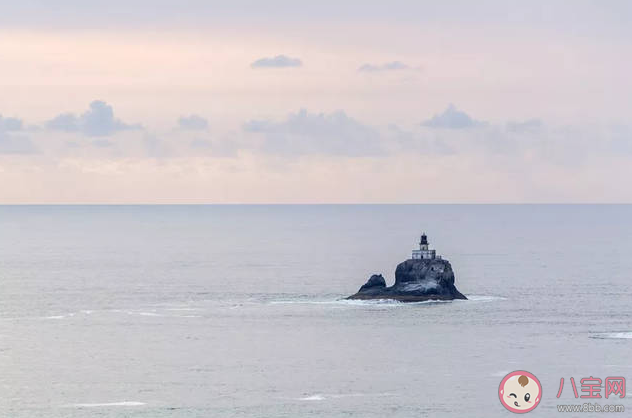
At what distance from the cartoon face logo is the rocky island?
2150 inches

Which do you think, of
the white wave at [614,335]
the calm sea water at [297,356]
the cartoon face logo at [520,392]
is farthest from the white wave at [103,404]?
the white wave at [614,335]

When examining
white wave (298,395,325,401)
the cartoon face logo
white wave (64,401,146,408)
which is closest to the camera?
the cartoon face logo

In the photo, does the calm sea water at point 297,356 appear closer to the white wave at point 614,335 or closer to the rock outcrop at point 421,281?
the white wave at point 614,335

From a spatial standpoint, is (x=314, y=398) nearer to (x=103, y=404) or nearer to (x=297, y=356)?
(x=103, y=404)

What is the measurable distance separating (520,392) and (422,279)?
218 feet

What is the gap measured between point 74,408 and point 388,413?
28.8 meters

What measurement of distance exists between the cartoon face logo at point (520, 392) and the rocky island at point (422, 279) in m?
54.6

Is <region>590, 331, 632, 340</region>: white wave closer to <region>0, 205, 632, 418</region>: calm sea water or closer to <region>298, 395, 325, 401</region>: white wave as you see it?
<region>0, 205, 632, 418</region>: calm sea water

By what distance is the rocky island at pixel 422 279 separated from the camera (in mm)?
191625

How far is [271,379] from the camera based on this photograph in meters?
136

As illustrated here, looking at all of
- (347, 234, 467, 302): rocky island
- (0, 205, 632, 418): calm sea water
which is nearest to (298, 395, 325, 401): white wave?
(0, 205, 632, 418): calm sea water

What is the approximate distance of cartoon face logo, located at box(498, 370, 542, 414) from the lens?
123 meters

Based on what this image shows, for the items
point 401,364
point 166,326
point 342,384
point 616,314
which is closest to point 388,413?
point 342,384

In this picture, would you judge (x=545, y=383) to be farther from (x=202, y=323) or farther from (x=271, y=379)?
(x=202, y=323)
